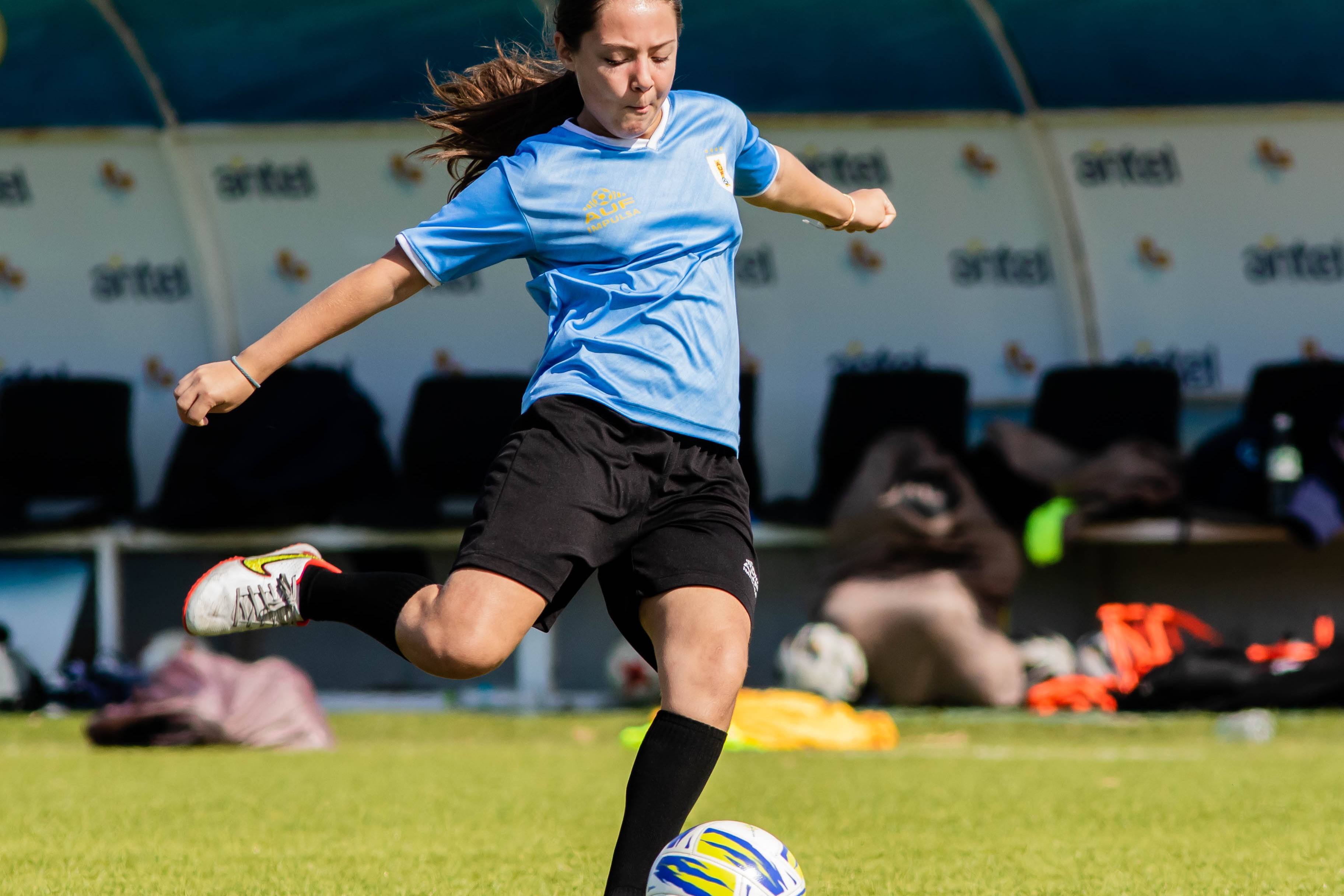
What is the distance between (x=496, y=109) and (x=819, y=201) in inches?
26.8

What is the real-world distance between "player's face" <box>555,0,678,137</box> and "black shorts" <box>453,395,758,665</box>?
517 millimetres

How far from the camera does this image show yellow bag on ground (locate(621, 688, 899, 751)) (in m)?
6.41

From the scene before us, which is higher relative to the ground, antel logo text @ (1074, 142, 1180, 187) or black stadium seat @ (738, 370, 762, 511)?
antel logo text @ (1074, 142, 1180, 187)

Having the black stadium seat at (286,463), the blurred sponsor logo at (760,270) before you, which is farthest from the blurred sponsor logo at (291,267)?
the blurred sponsor logo at (760,270)

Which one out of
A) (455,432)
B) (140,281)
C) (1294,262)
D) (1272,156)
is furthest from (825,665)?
(140,281)

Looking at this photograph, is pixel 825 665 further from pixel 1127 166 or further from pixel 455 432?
pixel 1127 166

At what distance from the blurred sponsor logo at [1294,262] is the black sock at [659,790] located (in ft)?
23.7

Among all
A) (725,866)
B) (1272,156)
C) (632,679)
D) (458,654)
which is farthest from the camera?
(1272,156)

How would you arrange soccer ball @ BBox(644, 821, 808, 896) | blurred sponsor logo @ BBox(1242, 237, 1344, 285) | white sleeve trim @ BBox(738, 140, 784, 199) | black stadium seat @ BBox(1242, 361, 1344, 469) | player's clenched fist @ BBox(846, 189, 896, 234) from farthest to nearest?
blurred sponsor logo @ BBox(1242, 237, 1344, 285), black stadium seat @ BBox(1242, 361, 1344, 469), player's clenched fist @ BBox(846, 189, 896, 234), white sleeve trim @ BBox(738, 140, 784, 199), soccer ball @ BBox(644, 821, 808, 896)

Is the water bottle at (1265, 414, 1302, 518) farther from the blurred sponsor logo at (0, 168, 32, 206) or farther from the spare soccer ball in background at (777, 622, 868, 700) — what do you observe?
the blurred sponsor logo at (0, 168, 32, 206)

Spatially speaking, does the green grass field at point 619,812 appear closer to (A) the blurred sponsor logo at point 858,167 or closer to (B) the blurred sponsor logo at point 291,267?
(B) the blurred sponsor logo at point 291,267

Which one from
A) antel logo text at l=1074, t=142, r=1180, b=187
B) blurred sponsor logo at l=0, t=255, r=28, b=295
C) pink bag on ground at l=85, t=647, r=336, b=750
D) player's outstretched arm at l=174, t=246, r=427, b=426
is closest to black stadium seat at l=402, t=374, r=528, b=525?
pink bag on ground at l=85, t=647, r=336, b=750

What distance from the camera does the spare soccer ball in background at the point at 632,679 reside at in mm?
7875

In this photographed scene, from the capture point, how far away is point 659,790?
8.95 ft
